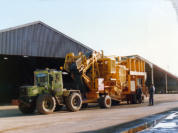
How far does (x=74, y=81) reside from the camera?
740 inches

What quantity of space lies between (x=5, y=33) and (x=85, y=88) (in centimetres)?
842

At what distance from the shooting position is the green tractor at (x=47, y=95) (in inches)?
615

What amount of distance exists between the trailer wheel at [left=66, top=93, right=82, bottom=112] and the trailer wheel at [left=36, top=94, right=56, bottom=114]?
1217mm

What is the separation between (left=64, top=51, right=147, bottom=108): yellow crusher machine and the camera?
61.4ft

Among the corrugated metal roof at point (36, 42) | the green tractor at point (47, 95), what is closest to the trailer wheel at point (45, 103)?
the green tractor at point (47, 95)

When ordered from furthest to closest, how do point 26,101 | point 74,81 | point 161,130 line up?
point 74,81, point 26,101, point 161,130

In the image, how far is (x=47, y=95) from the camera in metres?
15.7

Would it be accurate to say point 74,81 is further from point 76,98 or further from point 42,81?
point 42,81

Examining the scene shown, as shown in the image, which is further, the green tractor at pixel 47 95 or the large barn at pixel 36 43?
the large barn at pixel 36 43

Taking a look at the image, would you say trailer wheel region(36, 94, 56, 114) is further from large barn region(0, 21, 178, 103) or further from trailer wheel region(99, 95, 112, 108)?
large barn region(0, 21, 178, 103)

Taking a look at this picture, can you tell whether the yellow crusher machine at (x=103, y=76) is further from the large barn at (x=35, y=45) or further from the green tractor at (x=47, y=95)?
the large barn at (x=35, y=45)

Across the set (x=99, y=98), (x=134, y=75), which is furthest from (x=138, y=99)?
(x=99, y=98)

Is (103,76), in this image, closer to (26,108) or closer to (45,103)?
(45,103)

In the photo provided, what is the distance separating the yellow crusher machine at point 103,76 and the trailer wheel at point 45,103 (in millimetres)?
3066
